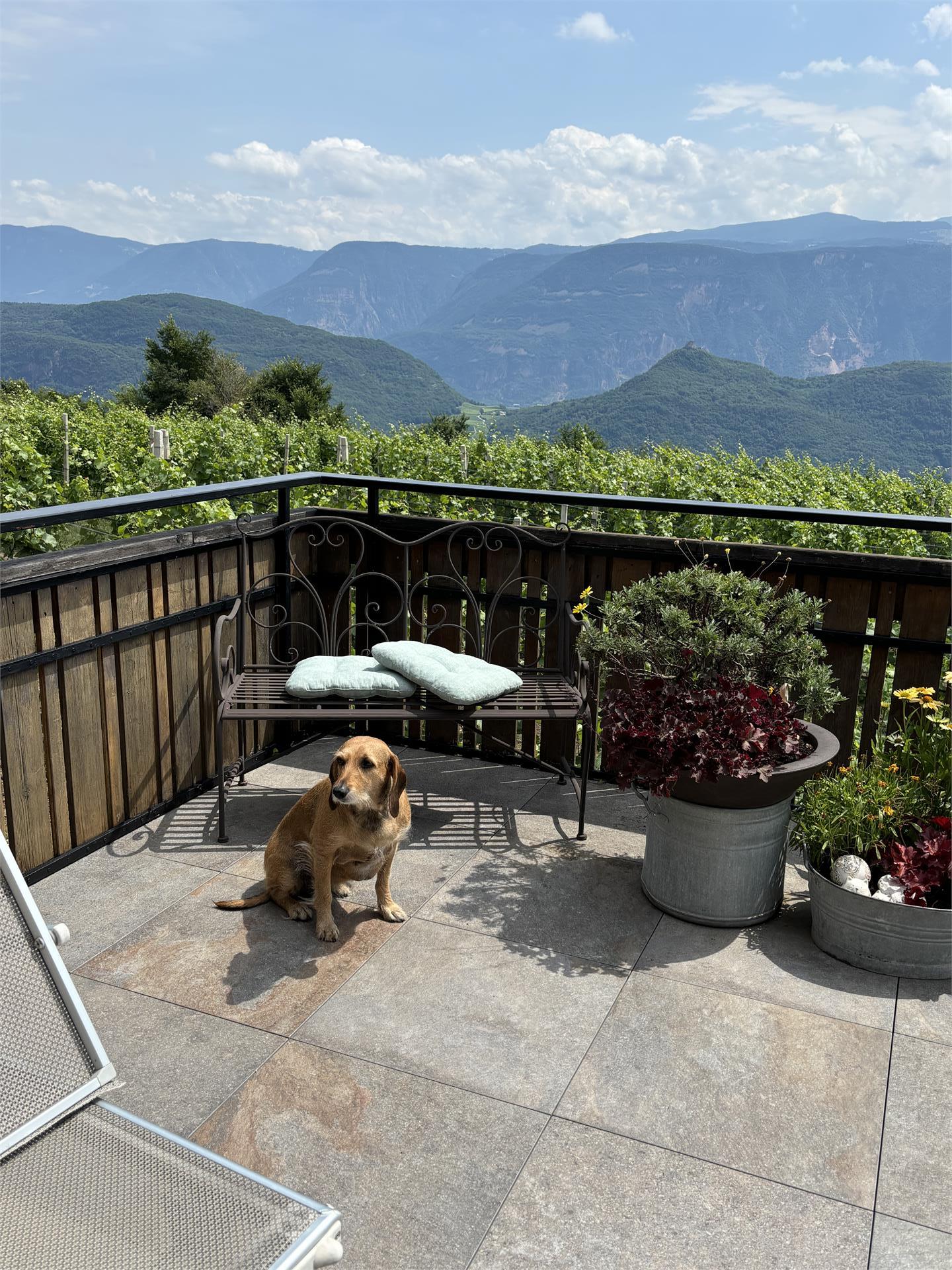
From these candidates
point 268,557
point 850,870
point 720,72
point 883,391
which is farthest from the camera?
point 883,391

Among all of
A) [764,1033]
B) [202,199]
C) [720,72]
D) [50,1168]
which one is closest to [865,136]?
[720,72]

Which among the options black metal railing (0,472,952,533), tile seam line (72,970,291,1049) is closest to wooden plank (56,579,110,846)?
black metal railing (0,472,952,533)

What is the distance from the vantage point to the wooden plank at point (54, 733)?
3016 mm

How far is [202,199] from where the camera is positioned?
538 feet

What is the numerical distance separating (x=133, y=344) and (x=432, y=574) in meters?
122

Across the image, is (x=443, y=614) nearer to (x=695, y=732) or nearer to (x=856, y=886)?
(x=695, y=732)

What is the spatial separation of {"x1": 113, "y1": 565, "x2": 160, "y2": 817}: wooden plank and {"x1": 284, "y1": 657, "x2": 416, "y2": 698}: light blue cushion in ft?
1.69

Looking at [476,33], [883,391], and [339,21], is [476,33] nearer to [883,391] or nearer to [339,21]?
[339,21]

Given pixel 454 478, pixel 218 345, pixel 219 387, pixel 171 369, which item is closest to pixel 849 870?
pixel 454 478

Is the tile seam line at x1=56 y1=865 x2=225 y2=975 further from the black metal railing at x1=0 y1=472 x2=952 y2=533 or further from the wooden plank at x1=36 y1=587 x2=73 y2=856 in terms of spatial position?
the black metal railing at x1=0 y1=472 x2=952 y2=533

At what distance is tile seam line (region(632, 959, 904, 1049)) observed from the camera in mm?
2475

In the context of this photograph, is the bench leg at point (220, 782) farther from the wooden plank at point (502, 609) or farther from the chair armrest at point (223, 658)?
the wooden plank at point (502, 609)

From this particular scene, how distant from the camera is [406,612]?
4297 mm

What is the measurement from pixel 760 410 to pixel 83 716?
89.0 metres
